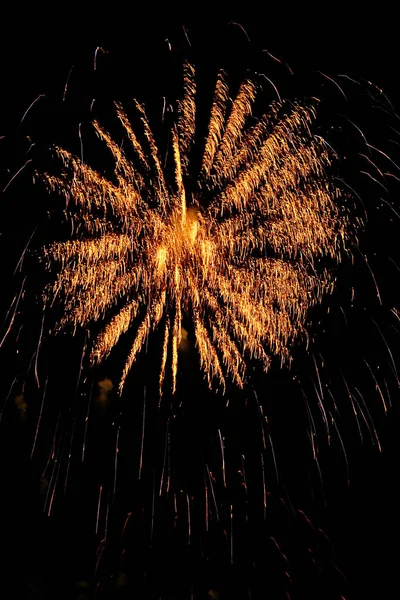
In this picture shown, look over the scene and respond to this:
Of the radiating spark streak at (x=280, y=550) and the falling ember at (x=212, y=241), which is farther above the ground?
the falling ember at (x=212, y=241)

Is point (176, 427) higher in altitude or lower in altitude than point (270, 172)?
lower

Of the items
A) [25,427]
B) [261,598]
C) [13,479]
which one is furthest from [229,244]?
[261,598]

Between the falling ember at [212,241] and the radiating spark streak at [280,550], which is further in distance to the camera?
the radiating spark streak at [280,550]

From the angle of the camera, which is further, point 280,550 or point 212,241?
point 280,550

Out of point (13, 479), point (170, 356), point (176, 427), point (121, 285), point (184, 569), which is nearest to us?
point (121, 285)

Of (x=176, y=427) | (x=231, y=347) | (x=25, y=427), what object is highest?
(x=231, y=347)

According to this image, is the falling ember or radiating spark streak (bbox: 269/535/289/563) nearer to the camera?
the falling ember

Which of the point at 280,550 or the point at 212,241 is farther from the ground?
the point at 212,241

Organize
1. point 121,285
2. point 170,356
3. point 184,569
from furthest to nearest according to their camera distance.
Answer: point 184,569, point 170,356, point 121,285

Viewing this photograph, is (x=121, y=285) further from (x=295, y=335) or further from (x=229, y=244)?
(x=295, y=335)

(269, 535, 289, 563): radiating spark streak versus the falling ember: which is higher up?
the falling ember

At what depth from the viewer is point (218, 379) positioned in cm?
535

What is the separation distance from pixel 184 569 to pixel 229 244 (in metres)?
5.72

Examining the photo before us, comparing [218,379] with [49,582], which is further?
[49,582]
